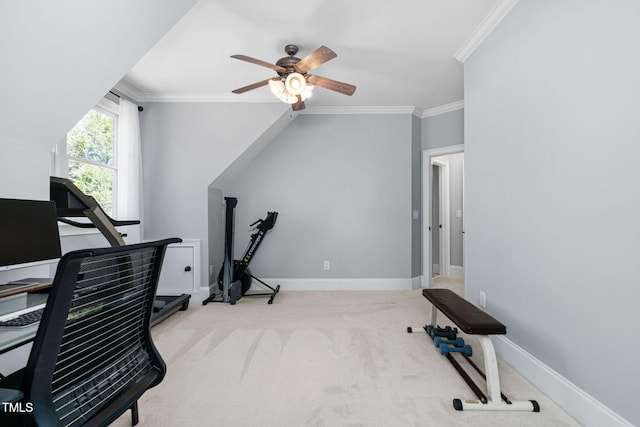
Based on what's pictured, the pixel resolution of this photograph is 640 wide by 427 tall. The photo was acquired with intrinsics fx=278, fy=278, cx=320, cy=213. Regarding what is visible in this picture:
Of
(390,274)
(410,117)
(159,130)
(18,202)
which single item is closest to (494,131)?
(410,117)

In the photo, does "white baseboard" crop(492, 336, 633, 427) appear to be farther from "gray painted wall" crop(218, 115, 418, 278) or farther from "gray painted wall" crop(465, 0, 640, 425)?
"gray painted wall" crop(218, 115, 418, 278)

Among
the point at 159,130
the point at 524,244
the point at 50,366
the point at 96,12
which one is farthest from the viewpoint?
the point at 159,130

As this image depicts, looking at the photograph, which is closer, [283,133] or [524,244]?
[524,244]

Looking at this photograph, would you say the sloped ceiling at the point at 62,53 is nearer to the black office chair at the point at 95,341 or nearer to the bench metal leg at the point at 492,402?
the black office chair at the point at 95,341

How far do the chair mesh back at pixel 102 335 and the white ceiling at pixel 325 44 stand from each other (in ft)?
6.68

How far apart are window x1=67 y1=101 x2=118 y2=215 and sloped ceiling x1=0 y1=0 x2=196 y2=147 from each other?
3.69ft

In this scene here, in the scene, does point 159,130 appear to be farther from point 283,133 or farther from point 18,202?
point 18,202

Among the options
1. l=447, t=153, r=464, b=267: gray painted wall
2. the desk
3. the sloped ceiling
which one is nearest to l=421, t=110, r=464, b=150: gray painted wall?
l=447, t=153, r=464, b=267: gray painted wall

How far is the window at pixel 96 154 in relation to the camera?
275 cm

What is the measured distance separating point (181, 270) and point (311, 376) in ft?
7.71

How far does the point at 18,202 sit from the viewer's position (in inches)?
59.7

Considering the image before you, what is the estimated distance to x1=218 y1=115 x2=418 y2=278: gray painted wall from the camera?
162 inches

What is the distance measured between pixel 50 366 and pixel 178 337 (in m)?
1.97

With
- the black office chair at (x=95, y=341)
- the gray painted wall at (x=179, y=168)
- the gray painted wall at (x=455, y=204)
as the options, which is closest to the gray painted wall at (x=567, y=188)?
the black office chair at (x=95, y=341)
